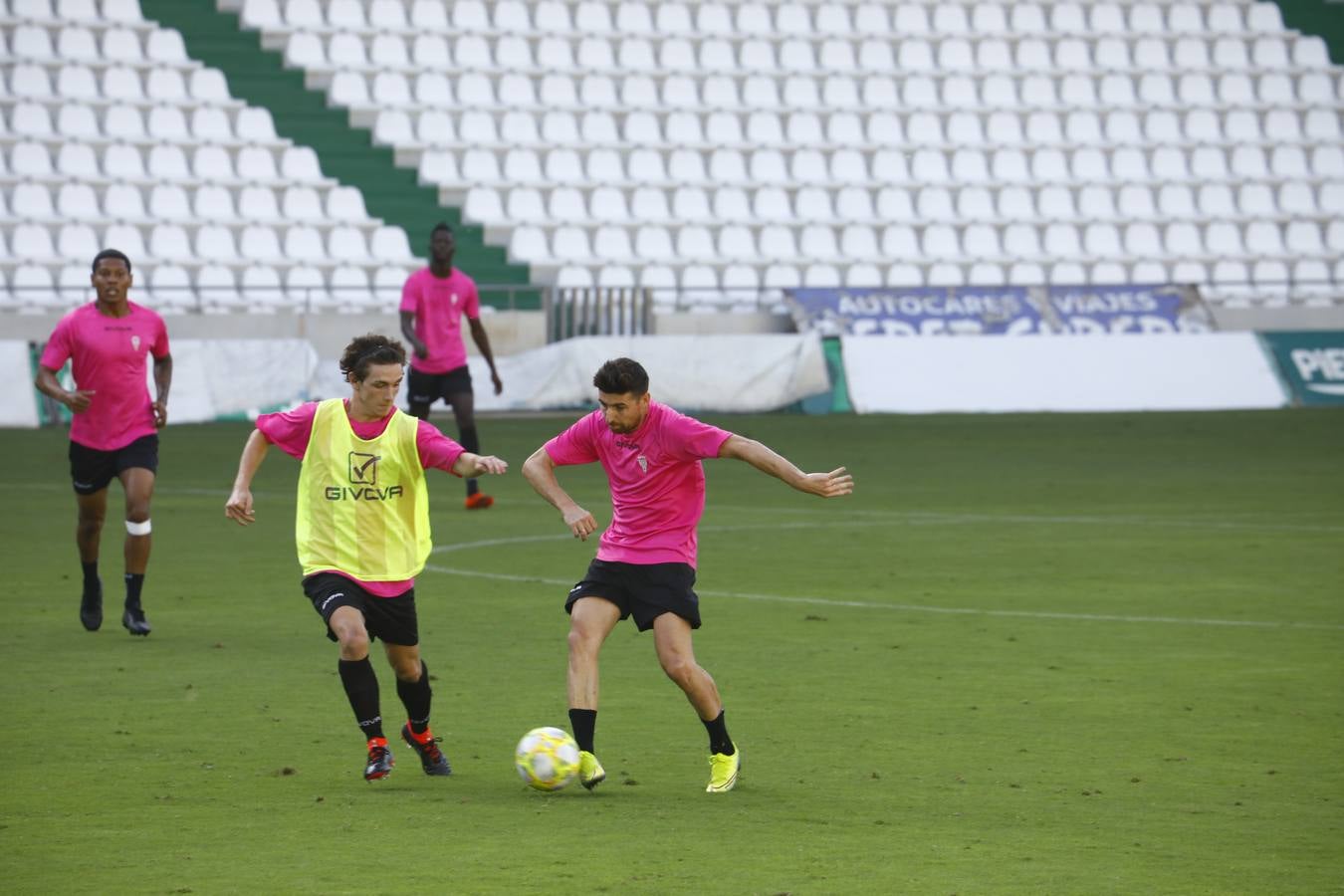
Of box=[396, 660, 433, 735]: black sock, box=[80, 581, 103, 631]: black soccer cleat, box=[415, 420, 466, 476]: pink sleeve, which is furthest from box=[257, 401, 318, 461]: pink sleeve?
box=[80, 581, 103, 631]: black soccer cleat

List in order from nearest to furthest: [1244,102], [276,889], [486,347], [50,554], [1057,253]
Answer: [276,889]
[50,554]
[486,347]
[1057,253]
[1244,102]

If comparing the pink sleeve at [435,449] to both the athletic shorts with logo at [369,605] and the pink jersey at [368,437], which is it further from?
the athletic shorts with logo at [369,605]

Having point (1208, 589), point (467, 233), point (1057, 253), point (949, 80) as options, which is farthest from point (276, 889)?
point (949, 80)

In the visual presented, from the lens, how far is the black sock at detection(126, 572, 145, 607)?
11.1m

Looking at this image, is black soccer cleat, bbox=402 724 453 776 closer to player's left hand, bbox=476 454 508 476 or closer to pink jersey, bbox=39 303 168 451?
player's left hand, bbox=476 454 508 476

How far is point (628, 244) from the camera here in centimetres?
3388

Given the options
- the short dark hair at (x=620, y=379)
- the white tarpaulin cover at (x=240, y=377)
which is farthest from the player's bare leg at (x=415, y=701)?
the white tarpaulin cover at (x=240, y=377)

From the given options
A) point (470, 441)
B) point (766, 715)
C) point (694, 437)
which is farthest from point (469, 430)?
point (694, 437)

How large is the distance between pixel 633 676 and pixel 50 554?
650cm

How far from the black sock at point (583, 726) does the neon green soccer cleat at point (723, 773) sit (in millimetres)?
449

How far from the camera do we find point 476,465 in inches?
294

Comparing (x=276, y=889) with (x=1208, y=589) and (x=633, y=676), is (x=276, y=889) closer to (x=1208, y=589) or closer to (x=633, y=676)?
(x=633, y=676)

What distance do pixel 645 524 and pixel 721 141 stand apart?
28477 millimetres

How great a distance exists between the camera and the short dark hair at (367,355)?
755cm
